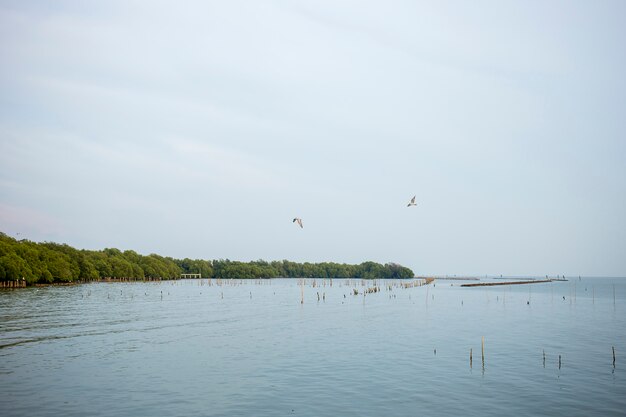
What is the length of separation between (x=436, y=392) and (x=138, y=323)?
125 ft

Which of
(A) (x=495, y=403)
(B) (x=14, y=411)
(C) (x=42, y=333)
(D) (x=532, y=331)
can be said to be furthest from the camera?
(D) (x=532, y=331)

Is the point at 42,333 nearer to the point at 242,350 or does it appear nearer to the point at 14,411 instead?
the point at 242,350

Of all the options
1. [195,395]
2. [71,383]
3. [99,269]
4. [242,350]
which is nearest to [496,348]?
[242,350]

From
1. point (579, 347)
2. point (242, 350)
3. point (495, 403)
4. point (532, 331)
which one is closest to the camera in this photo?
point (495, 403)

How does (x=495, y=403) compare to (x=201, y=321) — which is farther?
(x=201, y=321)

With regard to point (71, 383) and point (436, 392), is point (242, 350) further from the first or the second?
A: point (436, 392)

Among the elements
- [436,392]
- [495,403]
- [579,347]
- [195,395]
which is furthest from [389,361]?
[579,347]

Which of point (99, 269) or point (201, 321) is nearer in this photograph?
point (201, 321)

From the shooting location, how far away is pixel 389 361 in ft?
111

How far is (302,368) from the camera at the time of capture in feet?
102

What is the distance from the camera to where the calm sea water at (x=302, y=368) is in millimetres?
23188

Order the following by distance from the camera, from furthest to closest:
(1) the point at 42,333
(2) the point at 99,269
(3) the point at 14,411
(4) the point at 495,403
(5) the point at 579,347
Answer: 1. (2) the point at 99,269
2. (1) the point at 42,333
3. (5) the point at 579,347
4. (4) the point at 495,403
5. (3) the point at 14,411

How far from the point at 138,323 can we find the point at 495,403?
41.1 metres

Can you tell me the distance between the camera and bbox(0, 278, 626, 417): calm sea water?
23.2 metres
